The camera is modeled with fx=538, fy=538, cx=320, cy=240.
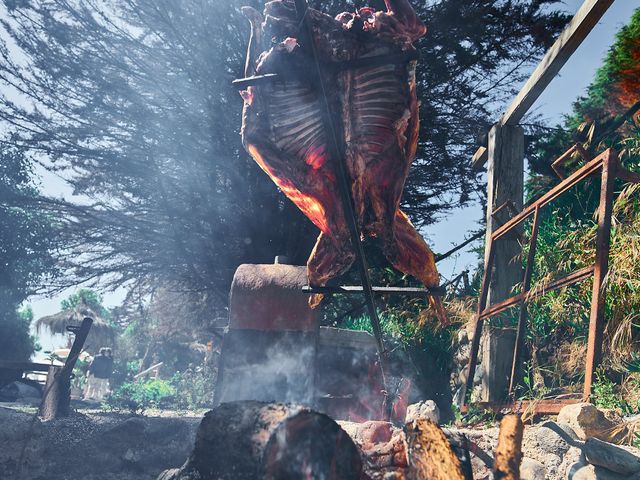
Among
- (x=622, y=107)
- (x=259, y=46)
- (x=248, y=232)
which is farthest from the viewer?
(x=248, y=232)

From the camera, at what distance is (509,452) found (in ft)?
6.66

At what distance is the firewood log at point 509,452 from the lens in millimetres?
1987

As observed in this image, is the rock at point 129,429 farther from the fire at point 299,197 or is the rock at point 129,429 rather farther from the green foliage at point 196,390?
the green foliage at point 196,390

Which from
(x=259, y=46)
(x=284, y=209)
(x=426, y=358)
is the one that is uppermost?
(x=284, y=209)

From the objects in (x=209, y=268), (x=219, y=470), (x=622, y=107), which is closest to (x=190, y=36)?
(x=209, y=268)

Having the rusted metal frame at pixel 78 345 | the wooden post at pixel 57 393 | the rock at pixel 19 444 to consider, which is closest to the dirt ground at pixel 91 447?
the rock at pixel 19 444

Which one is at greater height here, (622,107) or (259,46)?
(622,107)

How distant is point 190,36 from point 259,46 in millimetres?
8299

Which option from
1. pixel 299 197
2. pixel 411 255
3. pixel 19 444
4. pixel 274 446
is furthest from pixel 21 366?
pixel 274 446

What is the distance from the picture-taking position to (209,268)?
11516 millimetres

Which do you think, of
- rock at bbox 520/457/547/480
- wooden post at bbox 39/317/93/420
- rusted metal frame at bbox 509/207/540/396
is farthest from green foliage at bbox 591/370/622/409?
wooden post at bbox 39/317/93/420

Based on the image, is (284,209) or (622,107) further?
(284,209)

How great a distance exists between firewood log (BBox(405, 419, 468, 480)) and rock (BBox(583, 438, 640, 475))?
31.8 inches

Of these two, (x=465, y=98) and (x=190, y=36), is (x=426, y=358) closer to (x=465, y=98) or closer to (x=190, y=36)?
(x=465, y=98)
